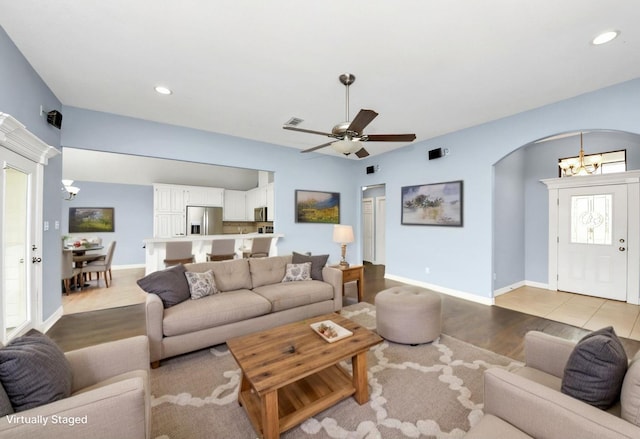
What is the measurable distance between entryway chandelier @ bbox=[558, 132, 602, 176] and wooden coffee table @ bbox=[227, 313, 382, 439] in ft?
15.3

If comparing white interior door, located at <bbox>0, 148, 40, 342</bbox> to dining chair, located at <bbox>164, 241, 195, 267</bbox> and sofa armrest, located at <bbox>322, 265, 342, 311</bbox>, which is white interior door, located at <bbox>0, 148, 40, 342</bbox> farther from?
sofa armrest, located at <bbox>322, 265, 342, 311</bbox>

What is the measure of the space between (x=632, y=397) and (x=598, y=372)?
0.14 metres

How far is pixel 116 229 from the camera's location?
294 inches

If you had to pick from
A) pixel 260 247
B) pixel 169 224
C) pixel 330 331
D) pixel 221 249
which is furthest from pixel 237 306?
pixel 169 224

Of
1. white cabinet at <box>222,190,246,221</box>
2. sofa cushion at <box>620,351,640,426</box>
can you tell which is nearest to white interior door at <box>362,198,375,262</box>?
white cabinet at <box>222,190,246,221</box>

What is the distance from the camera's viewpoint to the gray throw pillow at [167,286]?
270cm

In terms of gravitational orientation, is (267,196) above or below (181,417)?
above

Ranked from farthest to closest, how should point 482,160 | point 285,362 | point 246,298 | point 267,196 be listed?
point 267,196
point 482,160
point 246,298
point 285,362

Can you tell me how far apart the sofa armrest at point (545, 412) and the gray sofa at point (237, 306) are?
2218 mm

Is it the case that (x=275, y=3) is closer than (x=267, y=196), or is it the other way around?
(x=275, y=3)

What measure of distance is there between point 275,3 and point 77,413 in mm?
2594

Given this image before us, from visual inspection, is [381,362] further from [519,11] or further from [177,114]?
[177,114]

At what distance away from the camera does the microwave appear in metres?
7.72

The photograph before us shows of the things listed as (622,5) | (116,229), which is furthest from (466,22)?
(116,229)
